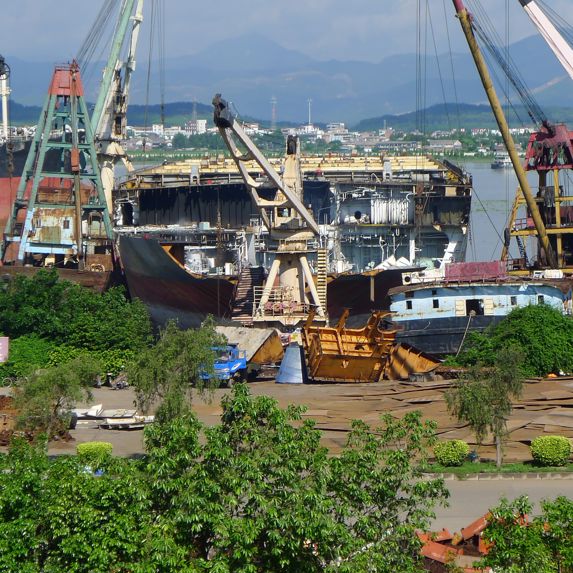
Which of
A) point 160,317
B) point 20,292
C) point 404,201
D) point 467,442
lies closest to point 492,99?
point 404,201

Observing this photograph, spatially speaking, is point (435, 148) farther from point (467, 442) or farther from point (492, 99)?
point (467, 442)

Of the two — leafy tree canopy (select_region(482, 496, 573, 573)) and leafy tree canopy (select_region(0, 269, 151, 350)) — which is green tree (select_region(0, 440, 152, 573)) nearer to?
leafy tree canopy (select_region(482, 496, 573, 573))

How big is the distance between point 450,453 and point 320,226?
30.3 m

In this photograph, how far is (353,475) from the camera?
27406 mm

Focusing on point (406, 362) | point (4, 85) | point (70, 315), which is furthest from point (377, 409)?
point (4, 85)

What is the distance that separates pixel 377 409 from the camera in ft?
143

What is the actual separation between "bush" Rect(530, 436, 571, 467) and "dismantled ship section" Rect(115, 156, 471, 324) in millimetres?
21704

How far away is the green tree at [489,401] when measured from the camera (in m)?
38.0

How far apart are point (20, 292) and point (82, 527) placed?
1190 inches

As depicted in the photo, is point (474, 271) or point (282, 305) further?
point (282, 305)

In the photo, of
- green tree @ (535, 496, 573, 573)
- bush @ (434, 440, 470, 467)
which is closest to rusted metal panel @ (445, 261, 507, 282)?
bush @ (434, 440, 470, 467)

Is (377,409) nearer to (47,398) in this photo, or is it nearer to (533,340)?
(533,340)

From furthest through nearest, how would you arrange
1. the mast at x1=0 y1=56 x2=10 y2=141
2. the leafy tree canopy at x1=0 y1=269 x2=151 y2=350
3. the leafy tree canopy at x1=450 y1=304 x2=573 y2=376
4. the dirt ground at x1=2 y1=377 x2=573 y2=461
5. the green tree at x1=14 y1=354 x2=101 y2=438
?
the mast at x1=0 y1=56 x2=10 y2=141
the leafy tree canopy at x1=0 y1=269 x2=151 y2=350
the leafy tree canopy at x1=450 y1=304 x2=573 y2=376
the dirt ground at x1=2 y1=377 x2=573 y2=461
the green tree at x1=14 y1=354 x2=101 y2=438

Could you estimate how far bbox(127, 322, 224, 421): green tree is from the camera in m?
38.6
